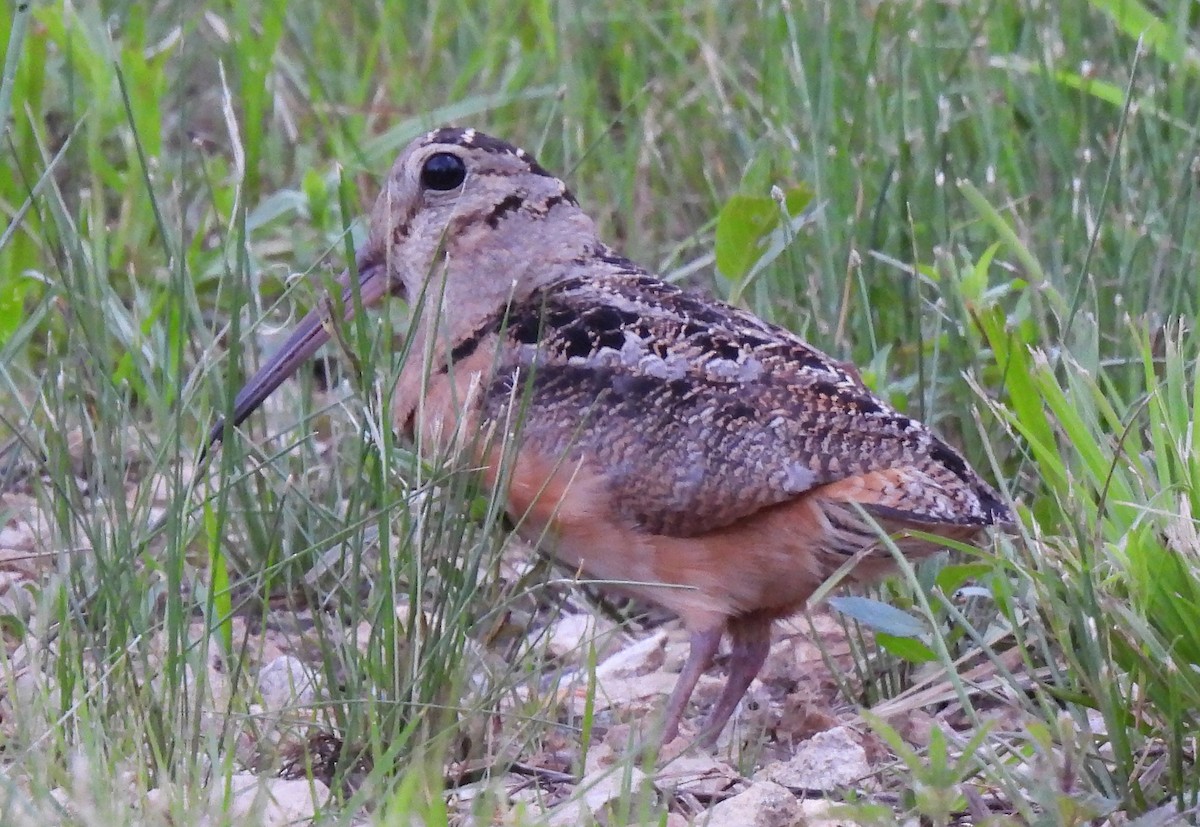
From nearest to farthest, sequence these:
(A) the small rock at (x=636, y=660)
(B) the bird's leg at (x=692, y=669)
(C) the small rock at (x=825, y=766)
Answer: (C) the small rock at (x=825, y=766) → (B) the bird's leg at (x=692, y=669) → (A) the small rock at (x=636, y=660)

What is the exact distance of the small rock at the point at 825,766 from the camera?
286cm

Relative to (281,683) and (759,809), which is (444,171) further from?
(759,809)

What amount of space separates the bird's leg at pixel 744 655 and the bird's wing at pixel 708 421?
0.27 meters

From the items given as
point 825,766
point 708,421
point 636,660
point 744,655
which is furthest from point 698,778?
point 636,660

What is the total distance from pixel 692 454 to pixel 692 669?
0.41m

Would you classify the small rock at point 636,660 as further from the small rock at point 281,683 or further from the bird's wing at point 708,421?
the small rock at point 281,683

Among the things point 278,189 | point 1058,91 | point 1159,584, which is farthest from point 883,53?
point 1159,584

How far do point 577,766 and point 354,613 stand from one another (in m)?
0.46

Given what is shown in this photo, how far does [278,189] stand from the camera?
17.7ft

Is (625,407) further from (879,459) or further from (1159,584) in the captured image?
(1159,584)

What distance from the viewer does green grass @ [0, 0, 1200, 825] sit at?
105 inches

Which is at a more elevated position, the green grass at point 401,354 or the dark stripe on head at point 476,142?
→ the dark stripe on head at point 476,142

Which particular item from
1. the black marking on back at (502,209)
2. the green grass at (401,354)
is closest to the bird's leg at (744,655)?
the green grass at (401,354)

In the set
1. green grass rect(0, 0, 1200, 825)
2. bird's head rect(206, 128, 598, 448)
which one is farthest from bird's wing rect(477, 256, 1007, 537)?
bird's head rect(206, 128, 598, 448)
